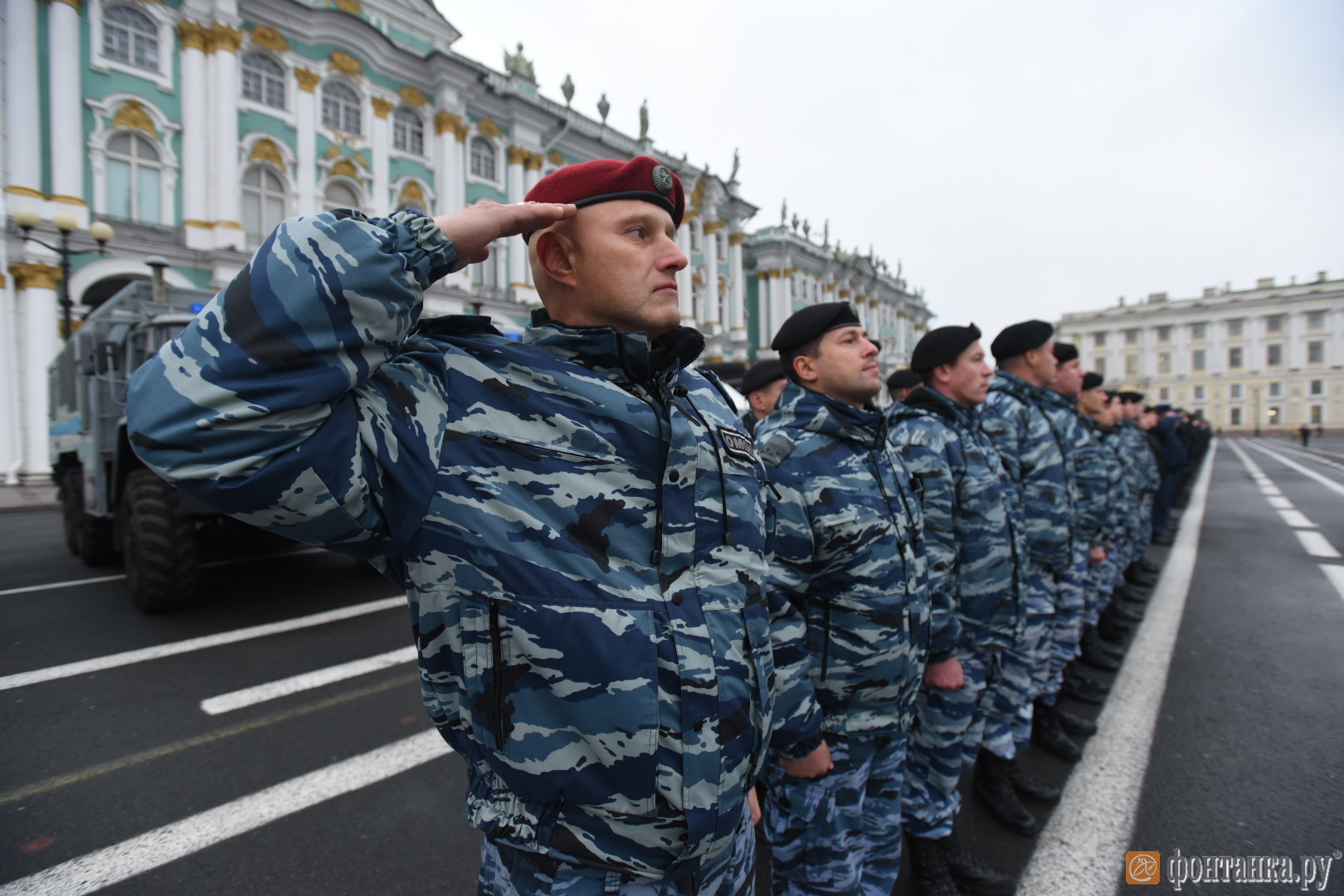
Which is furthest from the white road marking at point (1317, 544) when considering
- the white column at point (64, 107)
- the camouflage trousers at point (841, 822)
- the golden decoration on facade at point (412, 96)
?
the golden decoration on facade at point (412, 96)

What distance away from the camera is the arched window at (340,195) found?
57.8 feet

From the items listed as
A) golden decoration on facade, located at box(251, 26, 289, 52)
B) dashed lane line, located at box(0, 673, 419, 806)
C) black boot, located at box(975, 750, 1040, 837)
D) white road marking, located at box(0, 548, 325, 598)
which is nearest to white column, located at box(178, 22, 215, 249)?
golden decoration on facade, located at box(251, 26, 289, 52)

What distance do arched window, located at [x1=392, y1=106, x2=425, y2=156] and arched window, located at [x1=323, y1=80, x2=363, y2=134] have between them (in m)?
1.13

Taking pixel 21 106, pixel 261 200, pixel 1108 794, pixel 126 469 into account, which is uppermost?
pixel 21 106

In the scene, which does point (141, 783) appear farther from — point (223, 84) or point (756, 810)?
point (223, 84)

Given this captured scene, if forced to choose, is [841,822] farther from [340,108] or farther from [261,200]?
[340,108]

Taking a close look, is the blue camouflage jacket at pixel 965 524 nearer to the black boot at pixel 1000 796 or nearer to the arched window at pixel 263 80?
the black boot at pixel 1000 796

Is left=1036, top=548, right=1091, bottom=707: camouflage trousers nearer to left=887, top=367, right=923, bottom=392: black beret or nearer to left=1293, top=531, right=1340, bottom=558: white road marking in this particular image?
left=887, top=367, right=923, bottom=392: black beret

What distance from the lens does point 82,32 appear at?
13836 millimetres

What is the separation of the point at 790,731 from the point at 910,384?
4919mm

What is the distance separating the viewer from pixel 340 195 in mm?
18172

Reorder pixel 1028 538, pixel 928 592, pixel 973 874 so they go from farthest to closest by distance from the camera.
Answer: pixel 1028 538 → pixel 973 874 → pixel 928 592

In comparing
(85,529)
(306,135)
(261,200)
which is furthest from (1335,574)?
(306,135)

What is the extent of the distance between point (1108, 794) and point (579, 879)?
10.5 ft
